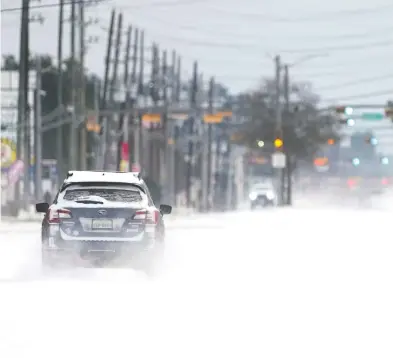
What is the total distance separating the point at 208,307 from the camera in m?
17.5

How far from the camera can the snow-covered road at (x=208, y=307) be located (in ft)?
43.2

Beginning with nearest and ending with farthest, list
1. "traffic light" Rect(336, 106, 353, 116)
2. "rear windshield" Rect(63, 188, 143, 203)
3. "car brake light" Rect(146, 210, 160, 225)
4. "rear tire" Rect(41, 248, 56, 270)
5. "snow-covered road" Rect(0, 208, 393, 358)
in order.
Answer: "snow-covered road" Rect(0, 208, 393, 358) < "rear tire" Rect(41, 248, 56, 270) < "car brake light" Rect(146, 210, 160, 225) < "rear windshield" Rect(63, 188, 143, 203) < "traffic light" Rect(336, 106, 353, 116)

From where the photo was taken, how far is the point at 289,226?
177 feet

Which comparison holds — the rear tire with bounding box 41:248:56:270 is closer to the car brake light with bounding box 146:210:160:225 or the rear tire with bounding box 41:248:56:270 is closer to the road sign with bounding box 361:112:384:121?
the car brake light with bounding box 146:210:160:225

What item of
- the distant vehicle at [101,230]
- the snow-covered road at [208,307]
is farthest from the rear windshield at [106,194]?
the snow-covered road at [208,307]

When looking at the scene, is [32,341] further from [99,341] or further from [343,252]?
[343,252]

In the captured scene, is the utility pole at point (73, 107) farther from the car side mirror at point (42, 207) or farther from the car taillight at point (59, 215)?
the car taillight at point (59, 215)

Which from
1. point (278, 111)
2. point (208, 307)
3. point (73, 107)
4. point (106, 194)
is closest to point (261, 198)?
point (278, 111)

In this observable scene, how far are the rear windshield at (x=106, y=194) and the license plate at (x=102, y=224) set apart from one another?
441 millimetres

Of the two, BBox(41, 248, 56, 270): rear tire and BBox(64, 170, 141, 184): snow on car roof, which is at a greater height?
BBox(64, 170, 141, 184): snow on car roof

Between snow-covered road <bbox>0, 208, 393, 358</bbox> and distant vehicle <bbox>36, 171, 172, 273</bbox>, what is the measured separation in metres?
0.33

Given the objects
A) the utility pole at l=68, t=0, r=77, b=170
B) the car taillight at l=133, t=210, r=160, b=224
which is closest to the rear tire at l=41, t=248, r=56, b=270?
the car taillight at l=133, t=210, r=160, b=224

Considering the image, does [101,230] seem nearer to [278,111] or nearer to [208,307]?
[208,307]

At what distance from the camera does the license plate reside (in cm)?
2298
